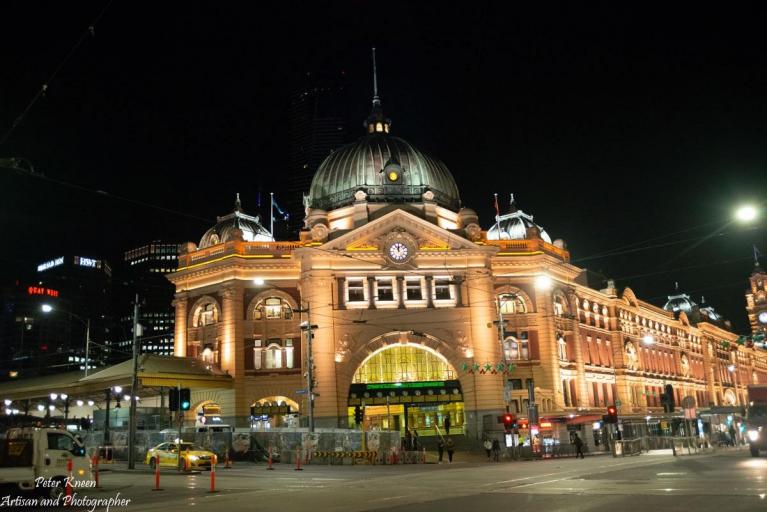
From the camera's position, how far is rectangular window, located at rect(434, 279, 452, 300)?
211 ft

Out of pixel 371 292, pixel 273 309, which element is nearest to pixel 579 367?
pixel 371 292

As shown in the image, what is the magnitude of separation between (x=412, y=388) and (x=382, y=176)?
20795mm

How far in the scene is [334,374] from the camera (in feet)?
198

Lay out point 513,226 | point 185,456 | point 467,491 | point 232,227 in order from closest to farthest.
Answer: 1. point 467,491
2. point 185,456
3. point 232,227
4. point 513,226

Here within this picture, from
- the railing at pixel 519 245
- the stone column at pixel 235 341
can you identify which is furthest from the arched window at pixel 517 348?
the stone column at pixel 235 341

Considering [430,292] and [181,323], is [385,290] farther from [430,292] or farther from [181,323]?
[181,323]

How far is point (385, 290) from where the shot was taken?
209ft

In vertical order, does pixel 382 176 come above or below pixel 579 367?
above

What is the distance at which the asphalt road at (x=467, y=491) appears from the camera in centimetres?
1864

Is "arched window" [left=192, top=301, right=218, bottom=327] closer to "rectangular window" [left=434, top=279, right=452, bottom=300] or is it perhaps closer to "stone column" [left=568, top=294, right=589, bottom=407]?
"rectangular window" [left=434, top=279, right=452, bottom=300]

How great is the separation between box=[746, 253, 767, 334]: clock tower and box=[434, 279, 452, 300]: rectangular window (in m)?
119

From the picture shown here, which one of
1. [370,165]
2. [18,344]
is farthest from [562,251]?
[18,344]

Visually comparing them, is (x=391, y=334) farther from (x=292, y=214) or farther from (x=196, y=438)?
(x=292, y=214)

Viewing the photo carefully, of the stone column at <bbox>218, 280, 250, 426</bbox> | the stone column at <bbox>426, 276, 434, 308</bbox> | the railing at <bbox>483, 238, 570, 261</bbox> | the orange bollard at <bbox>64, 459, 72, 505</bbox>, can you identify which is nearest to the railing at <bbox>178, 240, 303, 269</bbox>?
the stone column at <bbox>218, 280, 250, 426</bbox>
